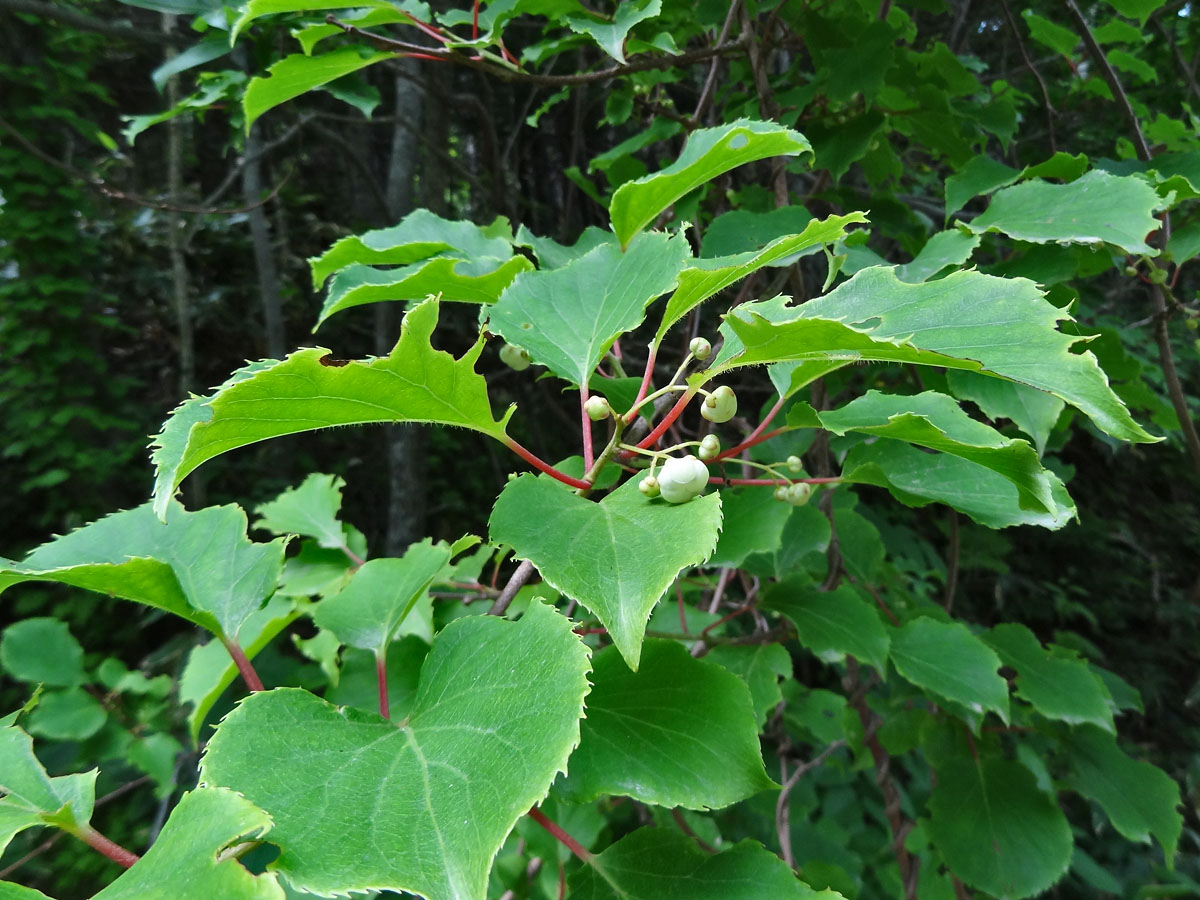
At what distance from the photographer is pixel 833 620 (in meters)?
0.69

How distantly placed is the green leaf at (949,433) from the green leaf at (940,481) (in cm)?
9

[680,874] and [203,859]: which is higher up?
[203,859]

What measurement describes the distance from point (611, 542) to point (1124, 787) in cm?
95

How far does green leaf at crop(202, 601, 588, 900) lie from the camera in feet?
0.94

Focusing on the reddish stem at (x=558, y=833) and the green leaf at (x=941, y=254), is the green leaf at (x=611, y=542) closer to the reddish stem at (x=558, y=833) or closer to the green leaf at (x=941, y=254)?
the reddish stem at (x=558, y=833)

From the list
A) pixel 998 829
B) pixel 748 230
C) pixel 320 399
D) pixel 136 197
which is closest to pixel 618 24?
pixel 748 230

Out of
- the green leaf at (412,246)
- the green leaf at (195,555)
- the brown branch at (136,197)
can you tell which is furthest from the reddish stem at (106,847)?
the brown branch at (136,197)

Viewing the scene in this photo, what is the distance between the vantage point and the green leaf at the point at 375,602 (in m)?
0.54

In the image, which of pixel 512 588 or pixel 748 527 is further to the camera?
pixel 748 527

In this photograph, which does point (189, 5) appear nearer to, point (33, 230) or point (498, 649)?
point (498, 649)

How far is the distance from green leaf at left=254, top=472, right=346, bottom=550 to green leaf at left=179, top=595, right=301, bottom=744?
3.3 inches

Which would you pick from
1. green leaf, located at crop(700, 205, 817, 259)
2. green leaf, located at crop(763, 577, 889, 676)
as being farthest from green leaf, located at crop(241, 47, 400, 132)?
green leaf, located at crop(763, 577, 889, 676)

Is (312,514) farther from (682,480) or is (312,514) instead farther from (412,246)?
(682,480)

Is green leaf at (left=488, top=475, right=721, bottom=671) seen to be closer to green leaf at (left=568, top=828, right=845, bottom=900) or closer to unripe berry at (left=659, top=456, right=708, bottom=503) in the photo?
unripe berry at (left=659, top=456, right=708, bottom=503)
